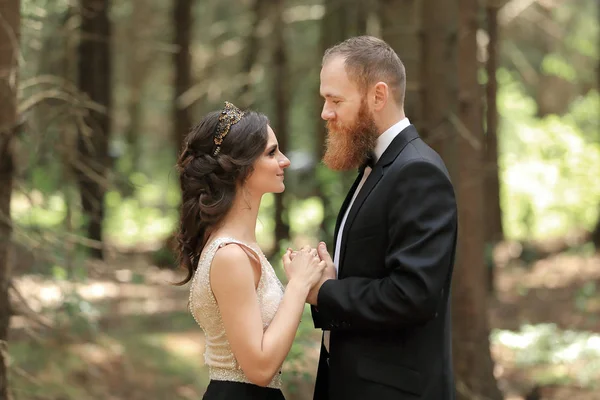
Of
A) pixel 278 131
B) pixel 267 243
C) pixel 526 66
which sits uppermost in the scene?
pixel 526 66

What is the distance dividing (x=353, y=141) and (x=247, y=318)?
0.82m

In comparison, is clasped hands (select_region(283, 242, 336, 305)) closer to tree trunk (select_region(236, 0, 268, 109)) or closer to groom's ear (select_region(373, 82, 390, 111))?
groom's ear (select_region(373, 82, 390, 111))

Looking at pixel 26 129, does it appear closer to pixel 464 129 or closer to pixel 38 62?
pixel 464 129

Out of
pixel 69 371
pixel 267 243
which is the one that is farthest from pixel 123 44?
pixel 69 371

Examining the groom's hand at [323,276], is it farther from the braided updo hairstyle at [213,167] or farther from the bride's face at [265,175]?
the braided updo hairstyle at [213,167]

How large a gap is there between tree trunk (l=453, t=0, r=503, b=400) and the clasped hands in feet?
12.8

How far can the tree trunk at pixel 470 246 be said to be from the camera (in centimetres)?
732

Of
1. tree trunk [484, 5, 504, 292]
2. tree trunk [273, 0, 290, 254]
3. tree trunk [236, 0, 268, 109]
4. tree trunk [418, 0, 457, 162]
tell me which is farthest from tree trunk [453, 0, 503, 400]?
tree trunk [273, 0, 290, 254]

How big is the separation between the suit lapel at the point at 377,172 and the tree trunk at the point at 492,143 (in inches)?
154

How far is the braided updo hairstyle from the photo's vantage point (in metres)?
3.46

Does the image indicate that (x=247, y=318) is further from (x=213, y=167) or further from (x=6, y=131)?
(x=6, y=131)

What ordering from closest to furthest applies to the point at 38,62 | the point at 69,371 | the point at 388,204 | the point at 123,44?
the point at 388,204 → the point at 69,371 → the point at 38,62 → the point at 123,44

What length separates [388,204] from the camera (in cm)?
329

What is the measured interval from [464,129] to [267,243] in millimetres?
14428
